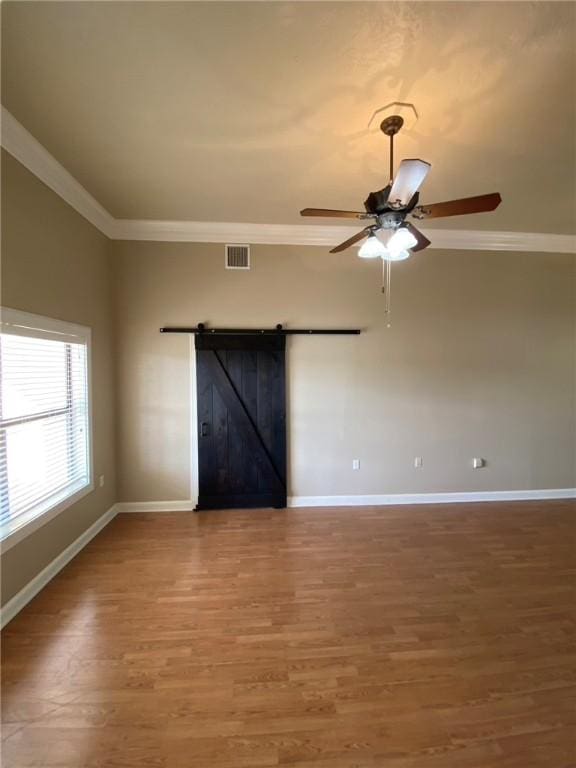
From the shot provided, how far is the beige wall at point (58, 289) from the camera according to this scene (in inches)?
83.7

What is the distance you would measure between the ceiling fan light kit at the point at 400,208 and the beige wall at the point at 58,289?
189 centimetres

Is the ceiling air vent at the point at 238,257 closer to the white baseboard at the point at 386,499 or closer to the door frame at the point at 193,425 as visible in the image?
the door frame at the point at 193,425

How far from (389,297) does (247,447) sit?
238cm

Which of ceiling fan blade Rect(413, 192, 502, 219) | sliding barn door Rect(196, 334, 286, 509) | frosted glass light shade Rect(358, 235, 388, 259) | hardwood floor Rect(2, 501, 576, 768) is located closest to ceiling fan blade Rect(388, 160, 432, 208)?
ceiling fan blade Rect(413, 192, 502, 219)

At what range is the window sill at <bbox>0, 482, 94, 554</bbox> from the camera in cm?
206

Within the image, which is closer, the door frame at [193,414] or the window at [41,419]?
the window at [41,419]

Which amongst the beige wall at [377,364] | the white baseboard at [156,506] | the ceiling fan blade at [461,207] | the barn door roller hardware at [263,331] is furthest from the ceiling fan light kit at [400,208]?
the white baseboard at [156,506]

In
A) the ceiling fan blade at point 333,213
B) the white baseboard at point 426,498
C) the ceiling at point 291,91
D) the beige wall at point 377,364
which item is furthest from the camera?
the white baseboard at point 426,498

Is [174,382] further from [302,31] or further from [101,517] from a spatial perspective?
[302,31]

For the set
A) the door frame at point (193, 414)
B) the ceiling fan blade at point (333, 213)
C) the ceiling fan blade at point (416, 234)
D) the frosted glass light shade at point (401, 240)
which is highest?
the ceiling fan blade at point (333, 213)

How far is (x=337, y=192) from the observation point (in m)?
2.90

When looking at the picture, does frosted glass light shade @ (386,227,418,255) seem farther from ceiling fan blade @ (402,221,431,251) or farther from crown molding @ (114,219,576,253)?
crown molding @ (114,219,576,253)

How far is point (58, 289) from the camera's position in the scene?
2619 millimetres

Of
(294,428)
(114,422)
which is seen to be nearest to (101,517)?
(114,422)
